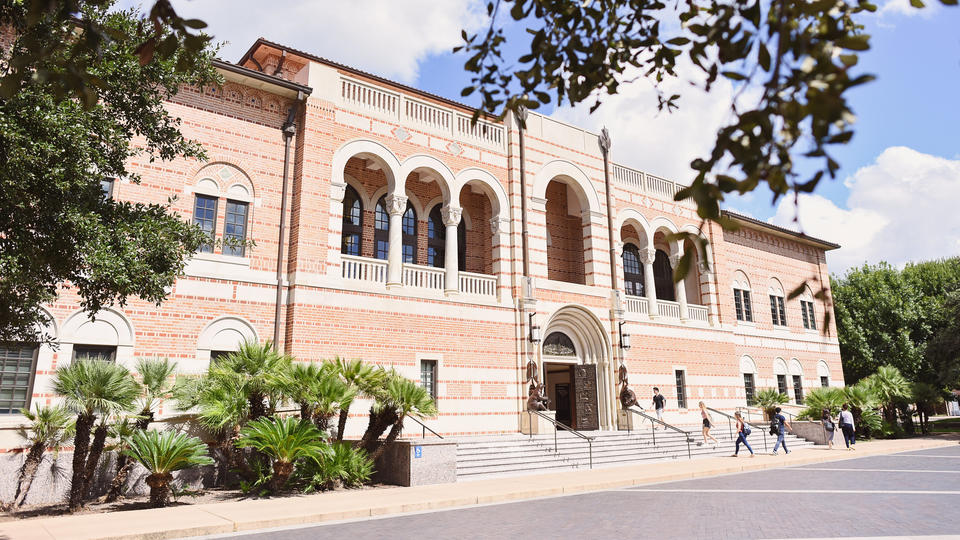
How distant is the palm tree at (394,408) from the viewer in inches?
501

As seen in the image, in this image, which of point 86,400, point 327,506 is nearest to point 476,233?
point 327,506

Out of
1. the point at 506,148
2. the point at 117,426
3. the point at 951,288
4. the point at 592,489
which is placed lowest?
the point at 592,489

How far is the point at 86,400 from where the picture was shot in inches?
407

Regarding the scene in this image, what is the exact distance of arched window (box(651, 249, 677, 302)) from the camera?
89.7ft

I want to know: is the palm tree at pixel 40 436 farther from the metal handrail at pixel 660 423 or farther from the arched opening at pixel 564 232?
the arched opening at pixel 564 232

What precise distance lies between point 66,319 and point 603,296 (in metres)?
16.1

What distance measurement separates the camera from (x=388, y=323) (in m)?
16.9

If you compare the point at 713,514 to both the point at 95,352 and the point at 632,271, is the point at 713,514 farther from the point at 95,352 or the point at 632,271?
the point at 632,271

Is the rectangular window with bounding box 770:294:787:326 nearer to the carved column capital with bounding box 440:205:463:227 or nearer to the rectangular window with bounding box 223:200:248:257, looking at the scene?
the carved column capital with bounding box 440:205:463:227

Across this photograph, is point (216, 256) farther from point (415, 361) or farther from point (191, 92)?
point (415, 361)

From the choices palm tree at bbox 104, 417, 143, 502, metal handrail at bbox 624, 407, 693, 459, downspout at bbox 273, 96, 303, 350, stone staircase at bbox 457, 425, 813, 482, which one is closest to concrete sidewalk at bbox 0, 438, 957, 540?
stone staircase at bbox 457, 425, 813, 482

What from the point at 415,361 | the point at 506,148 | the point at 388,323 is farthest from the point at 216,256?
the point at 506,148

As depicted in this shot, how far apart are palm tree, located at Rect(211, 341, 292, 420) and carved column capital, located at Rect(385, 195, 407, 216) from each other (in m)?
6.39

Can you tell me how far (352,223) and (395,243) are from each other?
212cm
